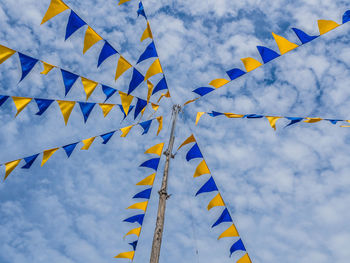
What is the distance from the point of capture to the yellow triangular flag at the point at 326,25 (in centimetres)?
505

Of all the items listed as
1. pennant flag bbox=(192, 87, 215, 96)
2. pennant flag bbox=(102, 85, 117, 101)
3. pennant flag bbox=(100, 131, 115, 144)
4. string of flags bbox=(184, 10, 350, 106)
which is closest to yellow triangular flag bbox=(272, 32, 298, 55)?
string of flags bbox=(184, 10, 350, 106)

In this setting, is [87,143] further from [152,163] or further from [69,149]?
[152,163]

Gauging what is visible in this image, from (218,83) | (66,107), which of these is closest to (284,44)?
(218,83)

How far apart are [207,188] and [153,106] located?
2.18 meters

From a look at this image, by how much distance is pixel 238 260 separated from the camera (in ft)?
22.3

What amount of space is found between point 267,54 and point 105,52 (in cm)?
287

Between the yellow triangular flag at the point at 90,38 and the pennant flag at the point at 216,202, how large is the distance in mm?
4059

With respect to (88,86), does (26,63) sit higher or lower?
higher

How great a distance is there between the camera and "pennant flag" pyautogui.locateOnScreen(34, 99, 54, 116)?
593cm

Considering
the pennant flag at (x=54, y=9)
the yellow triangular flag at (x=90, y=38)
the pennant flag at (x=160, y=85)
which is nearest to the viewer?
the pennant flag at (x=54, y=9)

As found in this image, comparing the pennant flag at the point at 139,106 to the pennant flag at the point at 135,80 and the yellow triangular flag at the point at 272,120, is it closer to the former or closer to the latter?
the pennant flag at the point at 135,80

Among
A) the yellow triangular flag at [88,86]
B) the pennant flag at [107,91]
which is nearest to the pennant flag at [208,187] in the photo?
the pennant flag at [107,91]

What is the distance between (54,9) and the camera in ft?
16.0

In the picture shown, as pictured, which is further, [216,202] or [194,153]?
[194,153]
